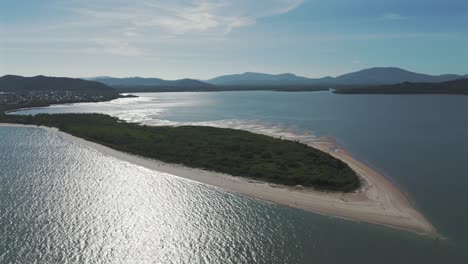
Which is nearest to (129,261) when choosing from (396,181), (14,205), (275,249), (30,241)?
(30,241)

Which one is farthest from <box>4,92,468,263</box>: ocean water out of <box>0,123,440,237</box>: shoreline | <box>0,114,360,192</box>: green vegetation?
<box>0,114,360,192</box>: green vegetation

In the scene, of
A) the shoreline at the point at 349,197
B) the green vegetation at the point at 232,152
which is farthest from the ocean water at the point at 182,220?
the green vegetation at the point at 232,152

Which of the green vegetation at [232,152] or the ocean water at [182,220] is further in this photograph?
the green vegetation at [232,152]

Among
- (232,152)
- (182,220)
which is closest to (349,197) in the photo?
(182,220)

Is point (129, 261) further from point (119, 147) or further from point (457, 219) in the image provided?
point (119, 147)

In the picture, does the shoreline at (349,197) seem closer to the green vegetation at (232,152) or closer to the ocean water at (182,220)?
the ocean water at (182,220)

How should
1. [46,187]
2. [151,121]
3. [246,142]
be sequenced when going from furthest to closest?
[151,121] < [246,142] < [46,187]

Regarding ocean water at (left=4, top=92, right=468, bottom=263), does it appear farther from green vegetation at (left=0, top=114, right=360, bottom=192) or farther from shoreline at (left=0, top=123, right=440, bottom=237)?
green vegetation at (left=0, top=114, right=360, bottom=192)
